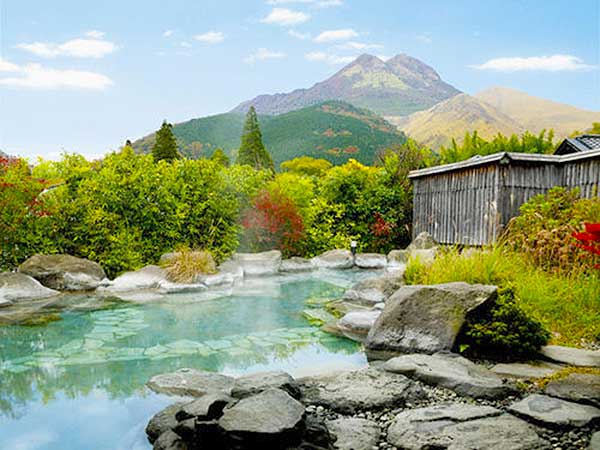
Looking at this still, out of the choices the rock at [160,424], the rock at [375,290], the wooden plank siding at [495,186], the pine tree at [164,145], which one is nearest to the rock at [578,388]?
the rock at [160,424]

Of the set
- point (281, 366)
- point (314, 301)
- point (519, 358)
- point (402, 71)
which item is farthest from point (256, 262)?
point (402, 71)

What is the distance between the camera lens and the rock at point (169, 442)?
8.60 feet

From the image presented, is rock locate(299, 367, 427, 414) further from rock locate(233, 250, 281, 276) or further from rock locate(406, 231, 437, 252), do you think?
rock locate(406, 231, 437, 252)

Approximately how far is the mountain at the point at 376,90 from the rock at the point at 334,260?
79.3 metres

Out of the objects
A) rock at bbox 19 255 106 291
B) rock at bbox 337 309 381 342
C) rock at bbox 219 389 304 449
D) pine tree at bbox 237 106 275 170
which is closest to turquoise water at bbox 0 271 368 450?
rock at bbox 337 309 381 342

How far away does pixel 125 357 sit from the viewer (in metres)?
4.79

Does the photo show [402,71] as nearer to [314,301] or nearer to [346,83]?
[346,83]

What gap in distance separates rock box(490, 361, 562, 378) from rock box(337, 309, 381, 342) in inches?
65.4

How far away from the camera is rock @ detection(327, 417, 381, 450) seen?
2.55 metres

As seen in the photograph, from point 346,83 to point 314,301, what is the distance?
10723 cm

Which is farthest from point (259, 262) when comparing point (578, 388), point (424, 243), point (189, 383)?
point (578, 388)

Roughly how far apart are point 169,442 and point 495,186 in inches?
365

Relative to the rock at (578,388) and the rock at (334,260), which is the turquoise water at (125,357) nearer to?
the rock at (578,388)

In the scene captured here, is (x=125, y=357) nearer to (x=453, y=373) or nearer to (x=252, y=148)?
(x=453, y=373)
